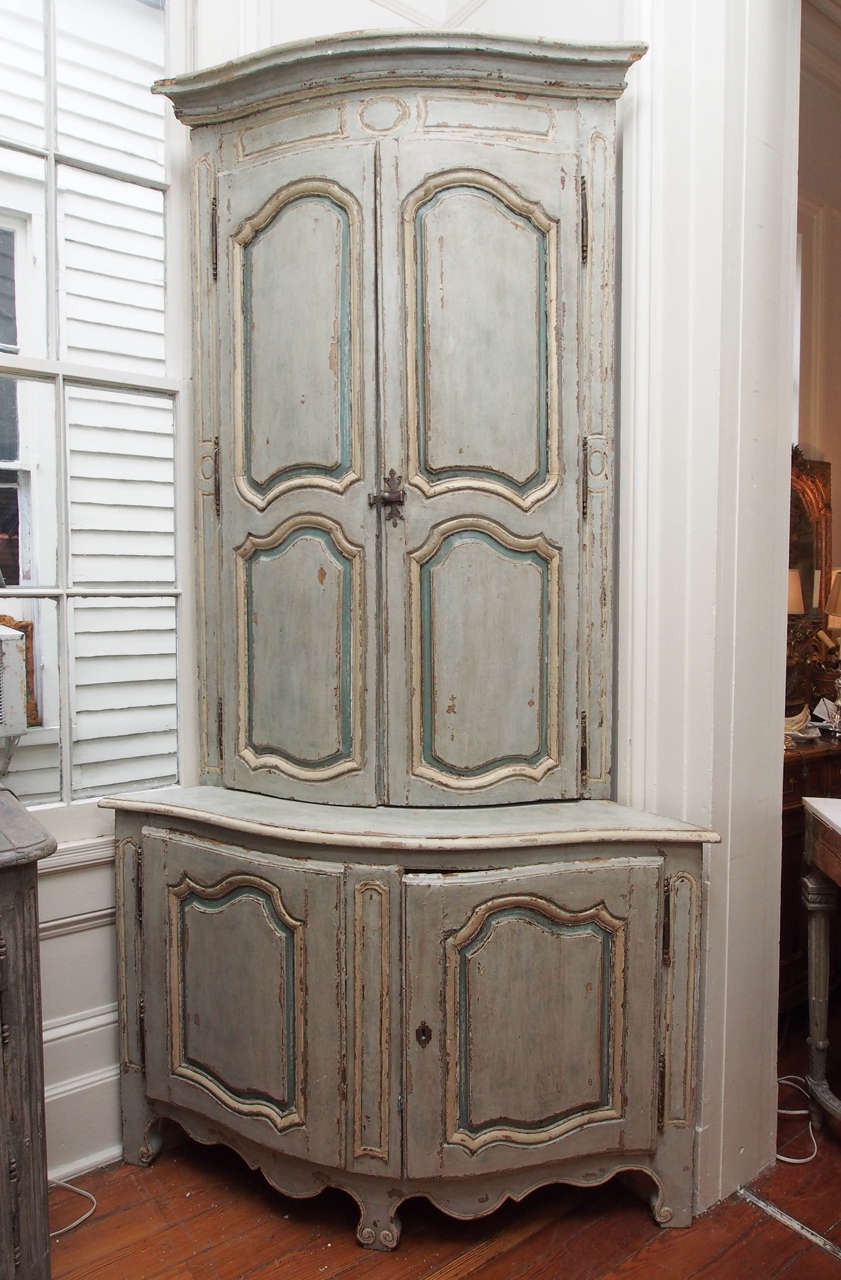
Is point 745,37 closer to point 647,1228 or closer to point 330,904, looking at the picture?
point 330,904

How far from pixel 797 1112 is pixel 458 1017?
3.53ft

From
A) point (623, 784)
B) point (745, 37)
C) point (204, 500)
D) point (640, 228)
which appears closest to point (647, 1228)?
point (623, 784)

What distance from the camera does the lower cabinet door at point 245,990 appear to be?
1600 mm

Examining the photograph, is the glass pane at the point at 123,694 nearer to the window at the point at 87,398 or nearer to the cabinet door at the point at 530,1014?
the window at the point at 87,398

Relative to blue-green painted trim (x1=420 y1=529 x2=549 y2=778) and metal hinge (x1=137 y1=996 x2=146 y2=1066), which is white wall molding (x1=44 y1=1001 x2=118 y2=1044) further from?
blue-green painted trim (x1=420 y1=529 x2=549 y2=778)

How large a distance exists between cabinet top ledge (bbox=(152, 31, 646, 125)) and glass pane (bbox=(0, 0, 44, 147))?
1.36 ft

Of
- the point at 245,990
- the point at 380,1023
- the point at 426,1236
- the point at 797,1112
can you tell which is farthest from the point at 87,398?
the point at 797,1112

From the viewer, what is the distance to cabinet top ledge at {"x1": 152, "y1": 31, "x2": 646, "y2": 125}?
1.62m

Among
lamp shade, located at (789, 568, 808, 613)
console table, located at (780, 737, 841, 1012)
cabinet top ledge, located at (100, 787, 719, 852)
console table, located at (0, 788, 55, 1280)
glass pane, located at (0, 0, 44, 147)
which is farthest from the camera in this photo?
lamp shade, located at (789, 568, 808, 613)

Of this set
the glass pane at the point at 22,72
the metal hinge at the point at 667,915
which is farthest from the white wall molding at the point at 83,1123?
the glass pane at the point at 22,72

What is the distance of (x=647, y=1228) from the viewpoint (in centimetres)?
168

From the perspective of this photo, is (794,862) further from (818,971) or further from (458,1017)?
(458,1017)

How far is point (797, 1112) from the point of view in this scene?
81.3 inches

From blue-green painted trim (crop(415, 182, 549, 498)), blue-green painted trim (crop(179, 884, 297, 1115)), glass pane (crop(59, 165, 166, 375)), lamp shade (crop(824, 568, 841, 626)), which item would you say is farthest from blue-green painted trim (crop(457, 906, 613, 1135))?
lamp shade (crop(824, 568, 841, 626))
